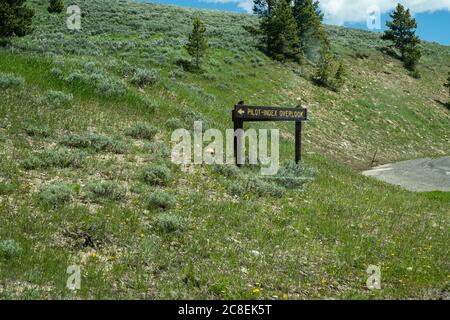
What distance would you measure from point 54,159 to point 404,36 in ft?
191

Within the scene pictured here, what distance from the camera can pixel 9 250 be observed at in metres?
6.71

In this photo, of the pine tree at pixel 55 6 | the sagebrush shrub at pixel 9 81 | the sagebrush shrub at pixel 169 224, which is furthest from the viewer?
the pine tree at pixel 55 6

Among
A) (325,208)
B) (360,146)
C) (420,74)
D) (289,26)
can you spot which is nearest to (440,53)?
(420,74)

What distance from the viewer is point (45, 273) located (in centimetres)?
650

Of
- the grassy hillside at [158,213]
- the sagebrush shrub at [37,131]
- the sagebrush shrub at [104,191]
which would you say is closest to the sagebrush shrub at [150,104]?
the grassy hillside at [158,213]

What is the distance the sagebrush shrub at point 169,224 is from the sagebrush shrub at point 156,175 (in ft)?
9.28

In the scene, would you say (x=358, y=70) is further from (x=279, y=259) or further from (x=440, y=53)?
(x=279, y=259)

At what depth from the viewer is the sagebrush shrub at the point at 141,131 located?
15.8 meters

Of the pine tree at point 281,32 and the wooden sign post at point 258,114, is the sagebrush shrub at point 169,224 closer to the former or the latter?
the wooden sign post at point 258,114

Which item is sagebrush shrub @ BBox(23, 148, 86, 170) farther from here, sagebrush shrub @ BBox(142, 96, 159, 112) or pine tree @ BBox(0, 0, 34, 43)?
pine tree @ BBox(0, 0, 34, 43)

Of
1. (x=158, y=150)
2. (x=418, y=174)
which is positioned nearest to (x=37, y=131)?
(x=158, y=150)

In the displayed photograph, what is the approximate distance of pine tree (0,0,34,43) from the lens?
2767 cm

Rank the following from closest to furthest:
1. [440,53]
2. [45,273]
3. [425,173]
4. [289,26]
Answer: [45,273], [425,173], [289,26], [440,53]

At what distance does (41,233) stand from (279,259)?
453cm
